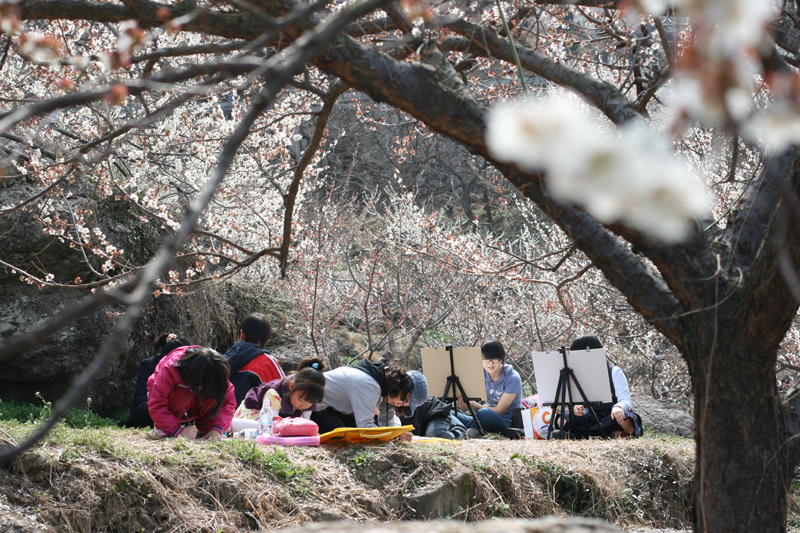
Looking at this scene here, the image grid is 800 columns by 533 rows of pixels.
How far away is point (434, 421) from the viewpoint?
18.8ft

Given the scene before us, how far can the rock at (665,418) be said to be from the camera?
659 centimetres

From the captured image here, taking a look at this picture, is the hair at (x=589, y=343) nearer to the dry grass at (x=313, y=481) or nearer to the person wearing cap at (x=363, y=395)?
the dry grass at (x=313, y=481)

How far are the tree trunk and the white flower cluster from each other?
1485mm

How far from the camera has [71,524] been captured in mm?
2861

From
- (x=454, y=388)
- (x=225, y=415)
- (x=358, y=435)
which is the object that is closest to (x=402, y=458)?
(x=358, y=435)

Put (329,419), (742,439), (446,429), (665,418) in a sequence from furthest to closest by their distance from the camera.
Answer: (665,418)
(446,429)
(329,419)
(742,439)

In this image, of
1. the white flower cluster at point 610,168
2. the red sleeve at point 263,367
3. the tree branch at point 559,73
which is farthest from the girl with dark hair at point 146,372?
the white flower cluster at point 610,168

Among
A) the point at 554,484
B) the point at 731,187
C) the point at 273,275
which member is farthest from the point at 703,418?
the point at 273,275

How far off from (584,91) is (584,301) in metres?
5.95

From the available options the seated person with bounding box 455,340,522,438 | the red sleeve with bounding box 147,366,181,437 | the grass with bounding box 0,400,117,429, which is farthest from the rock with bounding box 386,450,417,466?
the grass with bounding box 0,400,117,429

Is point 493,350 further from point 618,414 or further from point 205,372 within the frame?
point 205,372

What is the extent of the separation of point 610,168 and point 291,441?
3649 millimetres

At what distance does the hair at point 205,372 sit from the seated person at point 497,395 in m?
2.96

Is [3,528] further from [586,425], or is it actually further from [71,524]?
[586,425]
